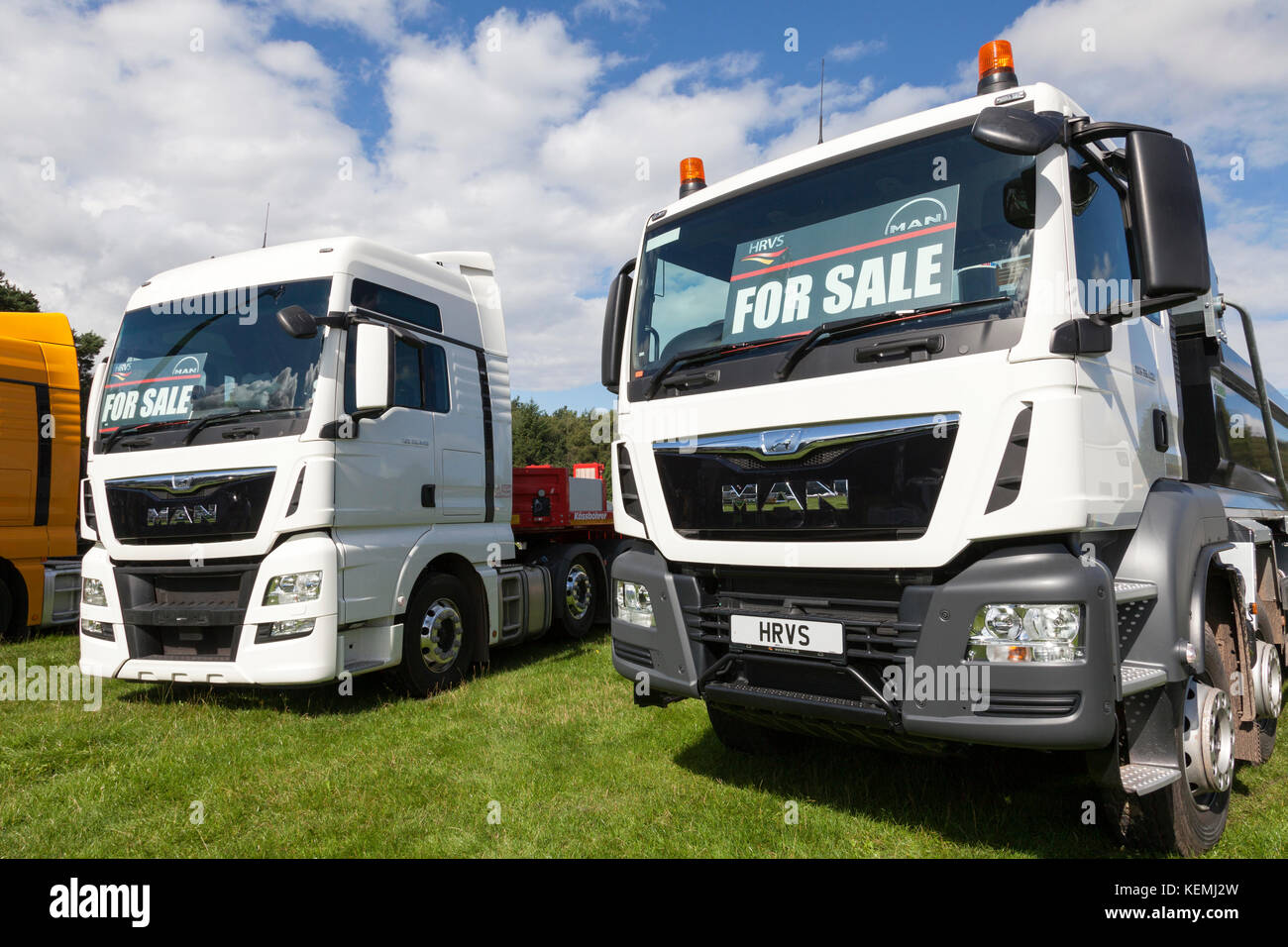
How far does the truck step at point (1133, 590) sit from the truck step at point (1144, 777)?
606 mm

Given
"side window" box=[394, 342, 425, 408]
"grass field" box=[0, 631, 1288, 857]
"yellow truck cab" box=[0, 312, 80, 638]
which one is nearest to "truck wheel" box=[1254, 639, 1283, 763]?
"grass field" box=[0, 631, 1288, 857]

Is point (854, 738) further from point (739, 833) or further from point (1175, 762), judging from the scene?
point (1175, 762)

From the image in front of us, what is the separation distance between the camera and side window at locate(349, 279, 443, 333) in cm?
591

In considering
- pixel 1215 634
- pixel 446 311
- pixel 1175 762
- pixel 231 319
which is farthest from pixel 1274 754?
pixel 231 319

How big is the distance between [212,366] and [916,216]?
4737mm

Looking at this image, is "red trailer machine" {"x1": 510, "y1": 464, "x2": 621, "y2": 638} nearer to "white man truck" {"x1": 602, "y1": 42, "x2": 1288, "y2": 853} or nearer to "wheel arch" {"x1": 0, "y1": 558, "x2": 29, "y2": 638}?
"white man truck" {"x1": 602, "y1": 42, "x2": 1288, "y2": 853}

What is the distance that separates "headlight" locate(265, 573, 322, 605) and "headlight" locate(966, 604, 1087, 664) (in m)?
4.16

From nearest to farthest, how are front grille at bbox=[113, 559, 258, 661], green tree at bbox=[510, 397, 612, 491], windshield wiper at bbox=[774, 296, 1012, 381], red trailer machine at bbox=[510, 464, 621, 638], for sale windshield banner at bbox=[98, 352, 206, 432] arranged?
windshield wiper at bbox=[774, 296, 1012, 381] → front grille at bbox=[113, 559, 258, 661] → for sale windshield banner at bbox=[98, 352, 206, 432] → red trailer machine at bbox=[510, 464, 621, 638] → green tree at bbox=[510, 397, 612, 491]

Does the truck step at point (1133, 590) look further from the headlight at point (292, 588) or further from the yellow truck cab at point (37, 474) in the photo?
the yellow truck cab at point (37, 474)

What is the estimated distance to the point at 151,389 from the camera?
5.89 metres

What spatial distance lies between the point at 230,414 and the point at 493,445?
2261 millimetres

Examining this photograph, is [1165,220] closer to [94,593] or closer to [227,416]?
[227,416]

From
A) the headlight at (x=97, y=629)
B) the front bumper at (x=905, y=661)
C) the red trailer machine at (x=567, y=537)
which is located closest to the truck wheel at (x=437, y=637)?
the red trailer machine at (x=567, y=537)
